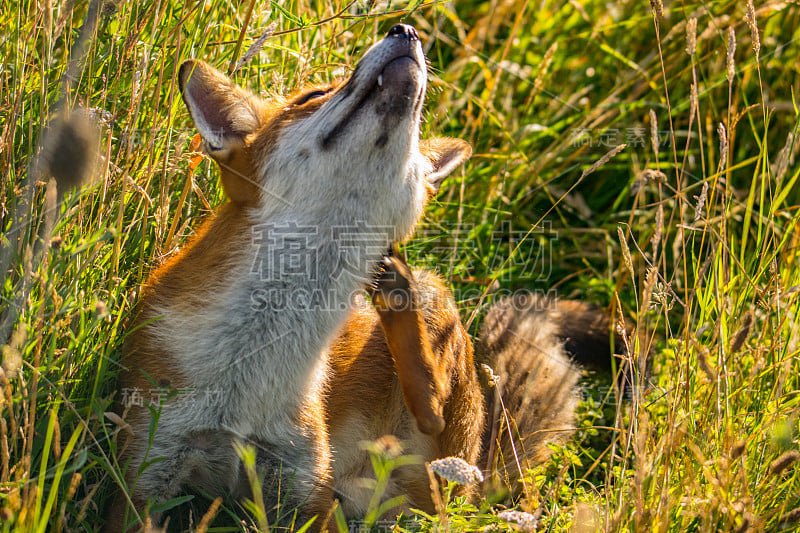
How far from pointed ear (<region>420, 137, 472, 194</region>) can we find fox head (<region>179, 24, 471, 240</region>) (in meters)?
0.31

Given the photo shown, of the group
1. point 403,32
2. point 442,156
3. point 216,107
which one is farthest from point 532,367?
point 216,107

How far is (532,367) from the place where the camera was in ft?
13.8

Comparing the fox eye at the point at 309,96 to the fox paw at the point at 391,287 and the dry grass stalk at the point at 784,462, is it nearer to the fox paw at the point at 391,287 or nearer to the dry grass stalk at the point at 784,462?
the fox paw at the point at 391,287

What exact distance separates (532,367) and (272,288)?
1.79 meters

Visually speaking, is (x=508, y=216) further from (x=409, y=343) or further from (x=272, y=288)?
(x=272, y=288)

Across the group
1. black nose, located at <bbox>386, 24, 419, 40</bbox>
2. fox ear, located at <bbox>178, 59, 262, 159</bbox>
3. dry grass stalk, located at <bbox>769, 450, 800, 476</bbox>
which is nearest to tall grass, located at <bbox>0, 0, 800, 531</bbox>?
dry grass stalk, located at <bbox>769, 450, 800, 476</bbox>

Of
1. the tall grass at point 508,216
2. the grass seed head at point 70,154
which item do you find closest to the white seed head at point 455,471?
the tall grass at point 508,216

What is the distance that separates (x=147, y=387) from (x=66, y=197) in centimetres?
85

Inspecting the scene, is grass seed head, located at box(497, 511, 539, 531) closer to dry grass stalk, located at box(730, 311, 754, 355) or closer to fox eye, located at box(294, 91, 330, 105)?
dry grass stalk, located at box(730, 311, 754, 355)

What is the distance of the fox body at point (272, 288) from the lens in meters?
3.01

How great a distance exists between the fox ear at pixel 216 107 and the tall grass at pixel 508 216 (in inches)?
6.2

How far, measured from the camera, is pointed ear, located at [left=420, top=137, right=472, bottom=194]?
371 cm

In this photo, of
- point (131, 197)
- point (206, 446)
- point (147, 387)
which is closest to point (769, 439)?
point (206, 446)

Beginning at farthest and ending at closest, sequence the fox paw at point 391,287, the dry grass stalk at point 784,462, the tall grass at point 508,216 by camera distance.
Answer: the fox paw at point 391,287 < the tall grass at point 508,216 < the dry grass stalk at point 784,462
